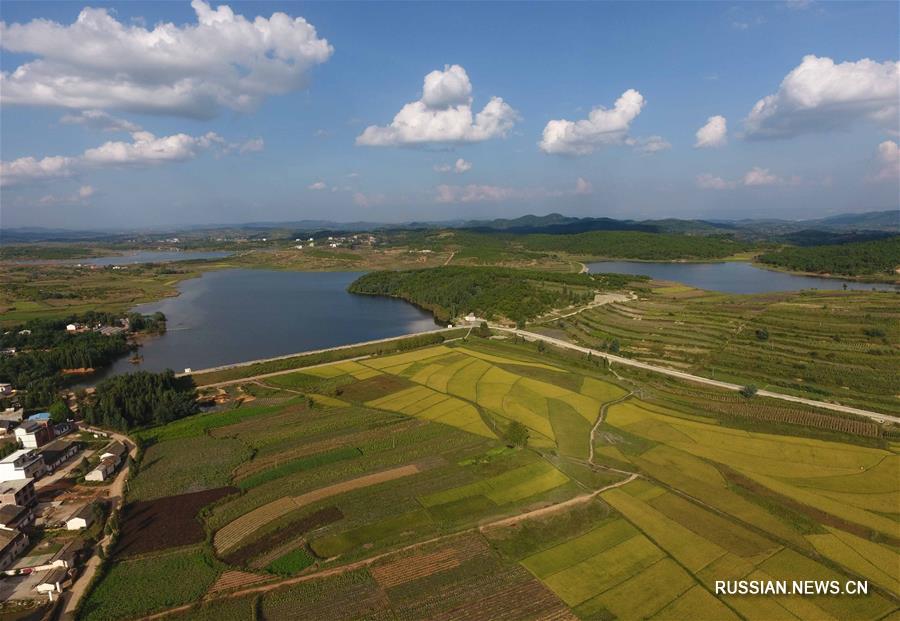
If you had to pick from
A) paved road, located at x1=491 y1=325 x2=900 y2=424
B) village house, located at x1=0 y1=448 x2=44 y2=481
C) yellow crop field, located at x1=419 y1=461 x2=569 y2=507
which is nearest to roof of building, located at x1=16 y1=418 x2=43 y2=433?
village house, located at x1=0 y1=448 x2=44 y2=481

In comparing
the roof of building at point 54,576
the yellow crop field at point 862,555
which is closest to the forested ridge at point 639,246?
the yellow crop field at point 862,555

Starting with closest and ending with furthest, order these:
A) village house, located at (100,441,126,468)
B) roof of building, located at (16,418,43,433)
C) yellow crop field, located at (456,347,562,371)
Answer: village house, located at (100,441,126,468) → roof of building, located at (16,418,43,433) → yellow crop field, located at (456,347,562,371)

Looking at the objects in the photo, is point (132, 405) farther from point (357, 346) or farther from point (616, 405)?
point (616, 405)

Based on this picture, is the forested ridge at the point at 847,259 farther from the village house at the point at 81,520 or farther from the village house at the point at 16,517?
the village house at the point at 16,517

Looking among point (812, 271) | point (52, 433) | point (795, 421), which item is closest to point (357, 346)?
point (52, 433)

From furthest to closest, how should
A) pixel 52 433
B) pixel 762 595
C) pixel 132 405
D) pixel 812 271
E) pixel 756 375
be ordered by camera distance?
pixel 812 271, pixel 756 375, pixel 132 405, pixel 52 433, pixel 762 595

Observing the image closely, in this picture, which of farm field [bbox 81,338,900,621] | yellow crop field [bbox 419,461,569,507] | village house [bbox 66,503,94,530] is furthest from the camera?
yellow crop field [bbox 419,461,569,507]

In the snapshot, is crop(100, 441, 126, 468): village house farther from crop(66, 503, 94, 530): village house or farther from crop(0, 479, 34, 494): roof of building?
crop(66, 503, 94, 530): village house

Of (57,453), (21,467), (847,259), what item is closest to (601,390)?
(57,453)
